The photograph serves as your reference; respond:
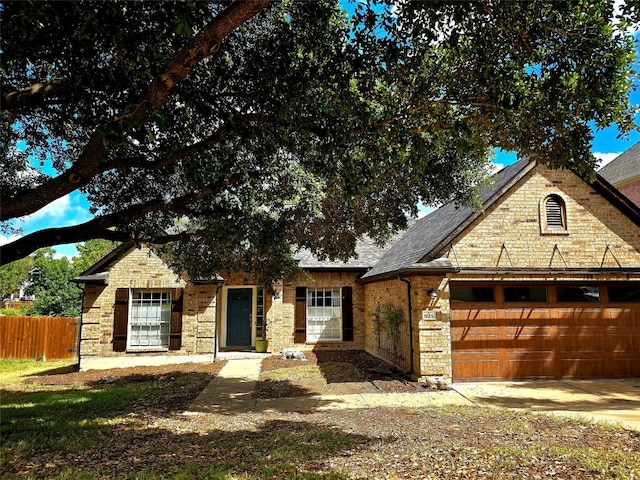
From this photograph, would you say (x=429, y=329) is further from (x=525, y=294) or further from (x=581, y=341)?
(x=581, y=341)

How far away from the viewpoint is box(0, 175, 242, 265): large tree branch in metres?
6.45

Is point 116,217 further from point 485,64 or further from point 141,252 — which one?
point 141,252

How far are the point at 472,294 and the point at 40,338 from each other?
1675 cm

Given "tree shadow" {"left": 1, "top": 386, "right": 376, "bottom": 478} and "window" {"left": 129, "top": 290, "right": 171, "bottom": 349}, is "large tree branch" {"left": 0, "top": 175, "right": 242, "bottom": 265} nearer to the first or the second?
"tree shadow" {"left": 1, "top": 386, "right": 376, "bottom": 478}

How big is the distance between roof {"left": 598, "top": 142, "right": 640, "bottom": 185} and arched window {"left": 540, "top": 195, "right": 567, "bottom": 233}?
42.9 ft

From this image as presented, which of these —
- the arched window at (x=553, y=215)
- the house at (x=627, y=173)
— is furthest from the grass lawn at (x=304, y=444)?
the house at (x=627, y=173)

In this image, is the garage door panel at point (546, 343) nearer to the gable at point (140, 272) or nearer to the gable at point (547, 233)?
the gable at point (547, 233)

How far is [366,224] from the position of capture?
9.75m

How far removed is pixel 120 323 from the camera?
14117 mm

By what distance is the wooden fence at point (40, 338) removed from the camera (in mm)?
17312

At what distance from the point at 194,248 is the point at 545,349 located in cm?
919

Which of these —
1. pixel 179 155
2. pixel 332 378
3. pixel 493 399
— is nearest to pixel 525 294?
pixel 493 399

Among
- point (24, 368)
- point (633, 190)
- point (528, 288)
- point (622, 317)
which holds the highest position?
point (633, 190)

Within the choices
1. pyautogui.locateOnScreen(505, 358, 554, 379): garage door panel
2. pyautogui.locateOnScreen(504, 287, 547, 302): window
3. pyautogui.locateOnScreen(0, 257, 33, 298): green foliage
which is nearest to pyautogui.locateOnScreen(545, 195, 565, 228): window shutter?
pyautogui.locateOnScreen(504, 287, 547, 302): window
